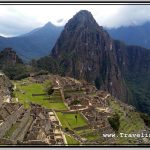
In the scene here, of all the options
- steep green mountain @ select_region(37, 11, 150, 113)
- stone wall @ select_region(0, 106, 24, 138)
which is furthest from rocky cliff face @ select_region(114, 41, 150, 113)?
stone wall @ select_region(0, 106, 24, 138)

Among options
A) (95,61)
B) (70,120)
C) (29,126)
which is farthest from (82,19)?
(29,126)

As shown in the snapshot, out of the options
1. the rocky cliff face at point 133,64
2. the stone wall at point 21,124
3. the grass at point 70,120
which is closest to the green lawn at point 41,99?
the grass at point 70,120

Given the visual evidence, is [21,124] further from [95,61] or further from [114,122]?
[95,61]

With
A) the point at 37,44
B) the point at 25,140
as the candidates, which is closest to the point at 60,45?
the point at 37,44

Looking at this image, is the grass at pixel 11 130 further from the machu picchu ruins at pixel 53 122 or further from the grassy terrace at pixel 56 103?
the grassy terrace at pixel 56 103

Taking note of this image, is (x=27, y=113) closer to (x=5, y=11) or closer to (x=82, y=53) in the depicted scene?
(x=5, y=11)

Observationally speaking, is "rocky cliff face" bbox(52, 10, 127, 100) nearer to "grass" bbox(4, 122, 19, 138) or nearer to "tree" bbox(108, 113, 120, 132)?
"tree" bbox(108, 113, 120, 132)
